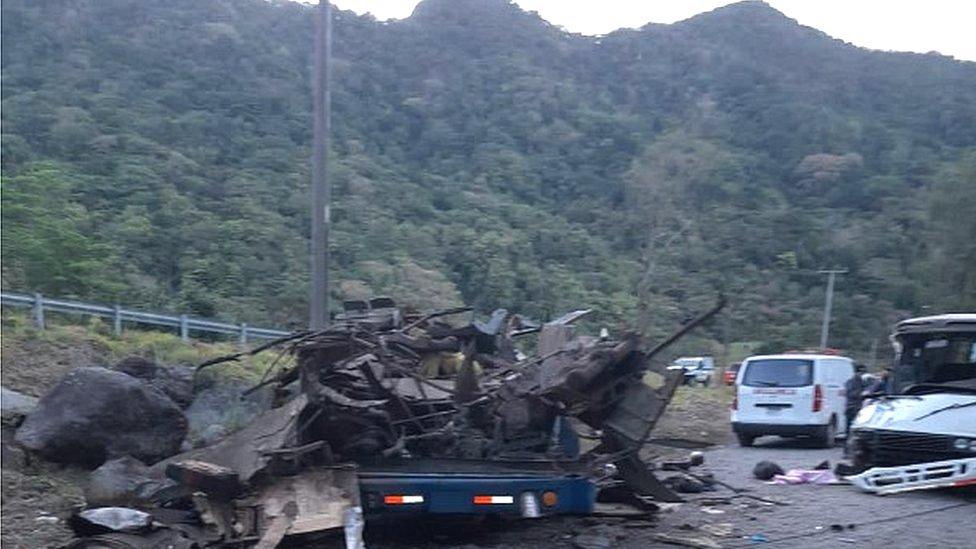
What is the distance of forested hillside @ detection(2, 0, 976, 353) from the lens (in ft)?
98.8

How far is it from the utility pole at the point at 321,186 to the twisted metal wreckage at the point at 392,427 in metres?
4.03

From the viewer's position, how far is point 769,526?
10633 millimetres

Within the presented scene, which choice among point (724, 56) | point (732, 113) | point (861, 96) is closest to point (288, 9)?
point (732, 113)

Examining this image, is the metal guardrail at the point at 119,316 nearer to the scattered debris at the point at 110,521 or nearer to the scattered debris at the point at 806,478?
the scattered debris at the point at 806,478

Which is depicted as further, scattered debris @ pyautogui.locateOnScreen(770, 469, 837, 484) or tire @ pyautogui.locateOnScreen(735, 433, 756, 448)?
tire @ pyautogui.locateOnScreen(735, 433, 756, 448)

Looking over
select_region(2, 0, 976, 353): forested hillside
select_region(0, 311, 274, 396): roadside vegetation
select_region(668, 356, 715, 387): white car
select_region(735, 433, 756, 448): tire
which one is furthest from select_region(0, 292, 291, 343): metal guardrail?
select_region(668, 356, 715, 387): white car

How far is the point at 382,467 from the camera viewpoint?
28.5 ft

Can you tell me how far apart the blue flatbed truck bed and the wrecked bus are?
528 cm

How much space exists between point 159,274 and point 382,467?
21.7 m

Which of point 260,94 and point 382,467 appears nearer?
point 382,467

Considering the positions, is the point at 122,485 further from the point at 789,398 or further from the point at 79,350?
the point at 789,398

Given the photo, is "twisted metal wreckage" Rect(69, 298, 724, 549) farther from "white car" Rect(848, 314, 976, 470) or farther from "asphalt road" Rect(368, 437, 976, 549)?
"white car" Rect(848, 314, 976, 470)

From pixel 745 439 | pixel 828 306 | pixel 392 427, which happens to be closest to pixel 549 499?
pixel 392 427

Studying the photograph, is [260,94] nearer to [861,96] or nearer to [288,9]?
[288,9]
